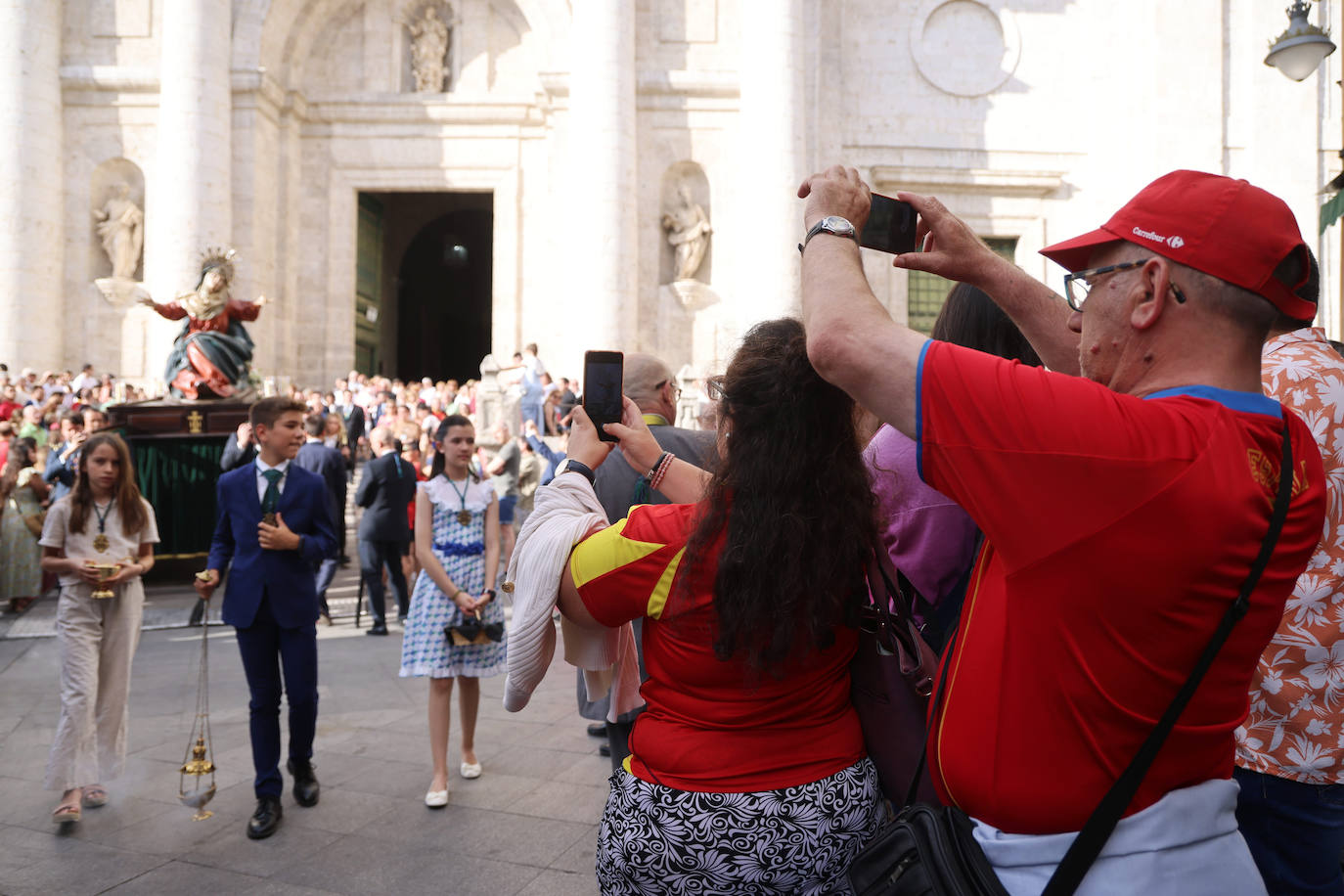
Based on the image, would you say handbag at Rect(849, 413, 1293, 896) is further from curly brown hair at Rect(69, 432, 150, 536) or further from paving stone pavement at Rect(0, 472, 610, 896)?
curly brown hair at Rect(69, 432, 150, 536)

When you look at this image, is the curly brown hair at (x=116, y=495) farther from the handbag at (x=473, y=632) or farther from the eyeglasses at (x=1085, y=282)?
the eyeglasses at (x=1085, y=282)

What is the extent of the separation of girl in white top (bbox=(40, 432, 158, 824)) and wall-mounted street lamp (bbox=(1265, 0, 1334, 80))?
8771 millimetres

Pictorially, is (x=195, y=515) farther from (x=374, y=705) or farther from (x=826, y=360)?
(x=826, y=360)

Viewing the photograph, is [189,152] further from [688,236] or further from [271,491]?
[271,491]

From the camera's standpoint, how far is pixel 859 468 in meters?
2.14

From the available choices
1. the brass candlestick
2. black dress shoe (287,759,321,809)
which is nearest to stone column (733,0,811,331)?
the brass candlestick

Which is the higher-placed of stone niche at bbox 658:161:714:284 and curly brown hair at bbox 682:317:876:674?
stone niche at bbox 658:161:714:284

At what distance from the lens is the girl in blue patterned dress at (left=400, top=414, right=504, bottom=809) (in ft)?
17.3

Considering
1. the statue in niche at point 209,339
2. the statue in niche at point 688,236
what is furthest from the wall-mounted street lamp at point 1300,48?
the statue in niche at point 688,236

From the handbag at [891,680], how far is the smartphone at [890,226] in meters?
0.68

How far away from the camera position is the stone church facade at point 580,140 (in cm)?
1933

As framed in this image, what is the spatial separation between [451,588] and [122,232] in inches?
725

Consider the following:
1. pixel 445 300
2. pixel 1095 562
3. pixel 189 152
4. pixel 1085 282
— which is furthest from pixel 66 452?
pixel 445 300

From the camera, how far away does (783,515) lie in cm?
202
